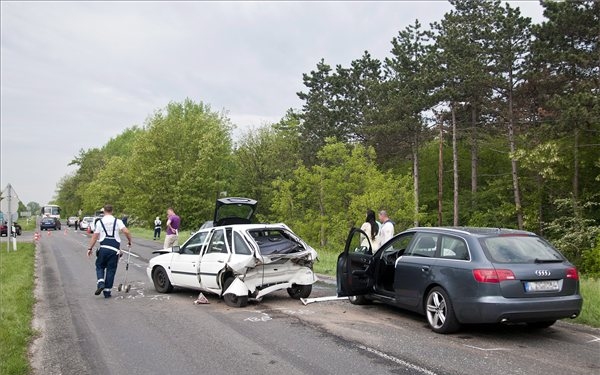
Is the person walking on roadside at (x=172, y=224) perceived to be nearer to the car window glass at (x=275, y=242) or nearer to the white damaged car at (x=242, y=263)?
the white damaged car at (x=242, y=263)

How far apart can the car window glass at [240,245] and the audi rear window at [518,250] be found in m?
4.25

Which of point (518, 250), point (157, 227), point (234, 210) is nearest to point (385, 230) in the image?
point (234, 210)

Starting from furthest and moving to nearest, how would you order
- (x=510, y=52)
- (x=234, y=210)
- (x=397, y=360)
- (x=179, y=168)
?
(x=179, y=168)
(x=510, y=52)
(x=234, y=210)
(x=397, y=360)

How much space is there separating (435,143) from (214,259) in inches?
1669

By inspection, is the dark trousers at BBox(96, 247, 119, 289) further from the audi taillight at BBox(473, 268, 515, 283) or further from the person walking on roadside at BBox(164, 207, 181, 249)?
the person walking on roadside at BBox(164, 207, 181, 249)

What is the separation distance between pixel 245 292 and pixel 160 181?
43884 millimetres

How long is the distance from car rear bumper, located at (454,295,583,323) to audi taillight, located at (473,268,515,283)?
23 cm

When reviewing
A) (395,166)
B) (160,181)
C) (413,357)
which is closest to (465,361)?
(413,357)

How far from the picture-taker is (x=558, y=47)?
28.6 metres

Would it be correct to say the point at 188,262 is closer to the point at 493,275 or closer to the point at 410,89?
the point at 493,275

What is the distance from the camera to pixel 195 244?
11133 millimetres

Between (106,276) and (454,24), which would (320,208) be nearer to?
(454,24)

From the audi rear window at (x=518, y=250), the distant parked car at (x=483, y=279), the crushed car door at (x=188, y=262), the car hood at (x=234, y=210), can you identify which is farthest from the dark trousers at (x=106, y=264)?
the audi rear window at (x=518, y=250)

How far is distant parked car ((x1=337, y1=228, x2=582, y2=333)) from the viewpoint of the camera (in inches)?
279
